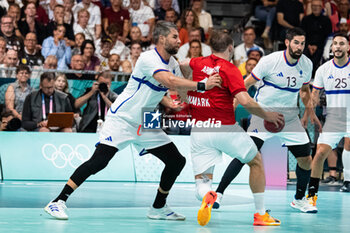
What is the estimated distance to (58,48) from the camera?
15.2 metres

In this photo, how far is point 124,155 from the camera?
13.2 m

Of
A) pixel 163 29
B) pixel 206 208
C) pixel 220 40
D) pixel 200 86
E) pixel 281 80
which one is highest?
pixel 163 29

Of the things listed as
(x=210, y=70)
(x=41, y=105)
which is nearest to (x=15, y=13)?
(x=41, y=105)

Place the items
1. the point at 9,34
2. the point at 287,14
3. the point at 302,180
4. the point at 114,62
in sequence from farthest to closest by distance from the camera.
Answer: the point at 287,14
the point at 114,62
the point at 9,34
the point at 302,180

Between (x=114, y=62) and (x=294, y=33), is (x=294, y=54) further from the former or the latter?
(x=114, y=62)

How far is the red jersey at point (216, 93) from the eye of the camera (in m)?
7.12

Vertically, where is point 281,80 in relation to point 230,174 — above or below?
above

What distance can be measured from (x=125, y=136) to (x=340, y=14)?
12706 mm

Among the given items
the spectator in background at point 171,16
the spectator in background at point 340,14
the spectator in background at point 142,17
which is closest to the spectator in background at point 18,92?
the spectator in background at point 142,17

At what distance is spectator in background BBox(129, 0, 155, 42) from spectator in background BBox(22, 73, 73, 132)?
4.30 m

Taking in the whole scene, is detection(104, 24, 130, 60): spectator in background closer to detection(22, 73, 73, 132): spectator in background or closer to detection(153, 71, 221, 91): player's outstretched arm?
detection(22, 73, 73, 132): spectator in background

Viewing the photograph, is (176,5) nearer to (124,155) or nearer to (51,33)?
(51,33)

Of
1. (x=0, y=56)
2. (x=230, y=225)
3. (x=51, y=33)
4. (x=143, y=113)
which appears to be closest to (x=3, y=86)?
(x=0, y=56)

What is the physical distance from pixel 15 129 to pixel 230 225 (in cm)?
674
